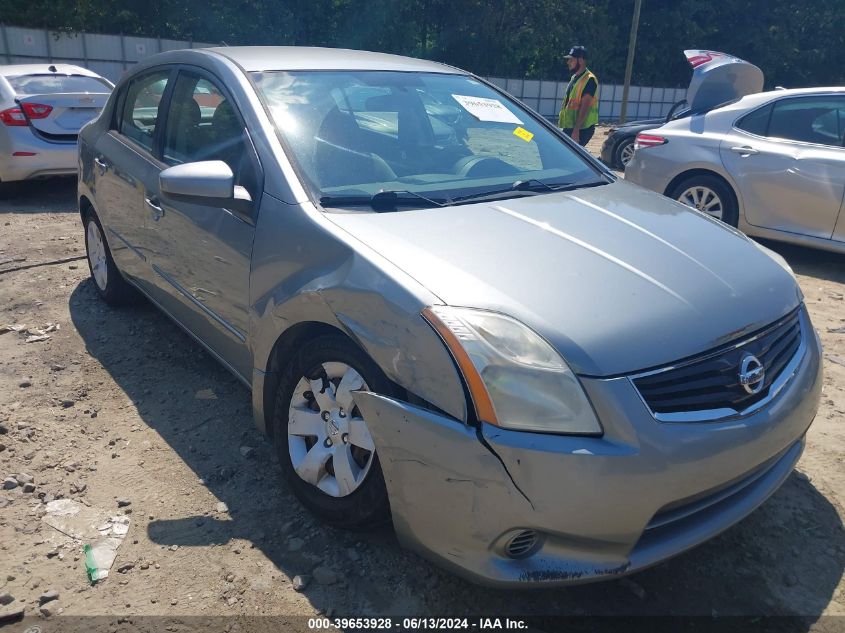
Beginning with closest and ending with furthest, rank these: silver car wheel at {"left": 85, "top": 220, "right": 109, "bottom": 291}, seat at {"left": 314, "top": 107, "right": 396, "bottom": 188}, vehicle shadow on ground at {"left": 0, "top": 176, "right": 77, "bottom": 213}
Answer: seat at {"left": 314, "top": 107, "right": 396, "bottom": 188} < silver car wheel at {"left": 85, "top": 220, "right": 109, "bottom": 291} < vehicle shadow on ground at {"left": 0, "top": 176, "right": 77, "bottom": 213}

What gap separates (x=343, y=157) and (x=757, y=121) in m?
4.82

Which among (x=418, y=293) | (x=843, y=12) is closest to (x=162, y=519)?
(x=418, y=293)

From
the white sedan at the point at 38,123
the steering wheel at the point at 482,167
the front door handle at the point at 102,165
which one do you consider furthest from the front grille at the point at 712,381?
the white sedan at the point at 38,123

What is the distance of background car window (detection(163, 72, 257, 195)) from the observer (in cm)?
297

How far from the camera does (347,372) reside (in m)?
2.40

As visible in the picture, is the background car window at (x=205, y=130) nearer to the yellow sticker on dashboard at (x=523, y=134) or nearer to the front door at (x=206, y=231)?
the front door at (x=206, y=231)

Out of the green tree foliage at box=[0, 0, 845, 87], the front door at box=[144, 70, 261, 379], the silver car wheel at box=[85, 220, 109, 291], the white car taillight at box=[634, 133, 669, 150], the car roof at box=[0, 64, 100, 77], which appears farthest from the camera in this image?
the green tree foliage at box=[0, 0, 845, 87]

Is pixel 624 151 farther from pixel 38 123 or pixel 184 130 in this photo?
pixel 184 130

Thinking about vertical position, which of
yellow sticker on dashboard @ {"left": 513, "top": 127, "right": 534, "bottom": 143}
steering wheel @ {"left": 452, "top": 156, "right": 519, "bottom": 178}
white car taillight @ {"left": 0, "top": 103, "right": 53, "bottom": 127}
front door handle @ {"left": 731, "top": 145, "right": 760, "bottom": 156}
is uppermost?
yellow sticker on dashboard @ {"left": 513, "top": 127, "right": 534, "bottom": 143}

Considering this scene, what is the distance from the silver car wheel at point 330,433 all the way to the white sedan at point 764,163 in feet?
13.5

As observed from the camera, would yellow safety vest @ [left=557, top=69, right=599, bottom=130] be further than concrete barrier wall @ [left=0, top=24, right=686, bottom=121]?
No

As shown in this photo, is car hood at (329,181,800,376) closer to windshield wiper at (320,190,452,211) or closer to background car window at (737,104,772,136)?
windshield wiper at (320,190,452,211)

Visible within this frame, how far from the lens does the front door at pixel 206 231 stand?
9.56 feet

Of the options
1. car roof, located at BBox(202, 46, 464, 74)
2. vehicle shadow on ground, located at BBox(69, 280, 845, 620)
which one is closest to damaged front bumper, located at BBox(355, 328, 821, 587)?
vehicle shadow on ground, located at BBox(69, 280, 845, 620)
